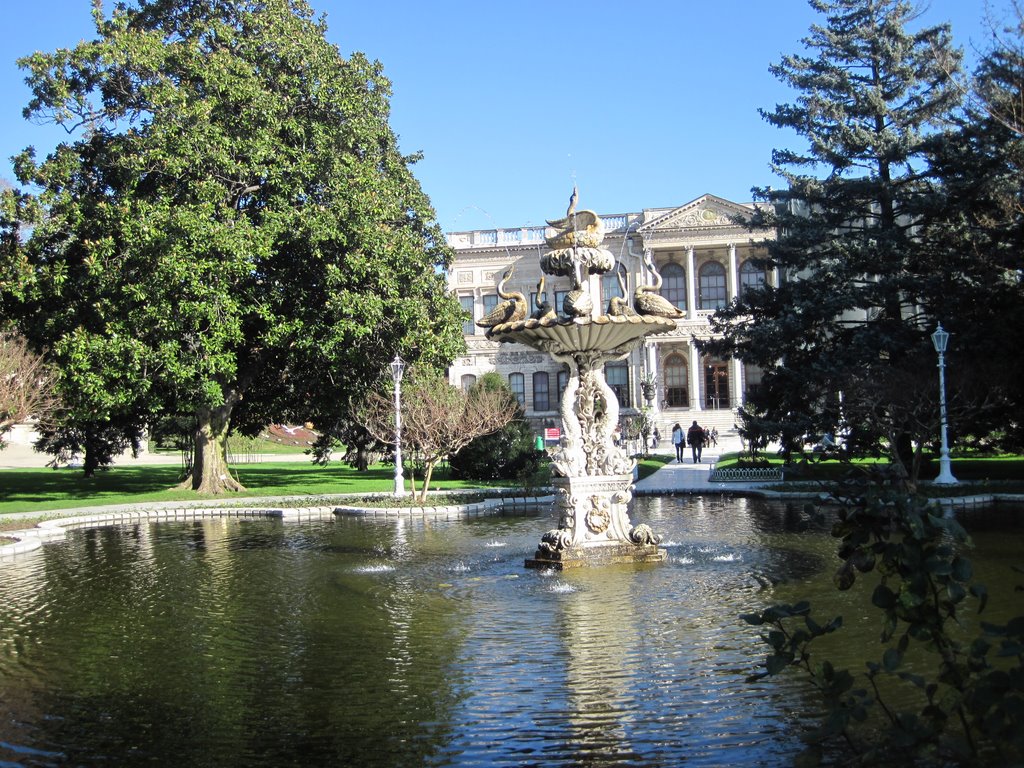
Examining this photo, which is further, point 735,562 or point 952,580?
point 735,562

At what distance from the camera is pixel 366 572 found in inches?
438

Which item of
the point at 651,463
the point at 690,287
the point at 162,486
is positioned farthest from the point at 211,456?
the point at 690,287

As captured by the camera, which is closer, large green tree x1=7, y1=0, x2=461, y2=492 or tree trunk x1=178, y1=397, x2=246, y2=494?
large green tree x1=7, y1=0, x2=461, y2=492

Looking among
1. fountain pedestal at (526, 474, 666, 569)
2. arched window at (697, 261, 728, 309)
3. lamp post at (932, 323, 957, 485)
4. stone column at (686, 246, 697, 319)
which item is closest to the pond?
fountain pedestal at (526, 474, 666, 569)

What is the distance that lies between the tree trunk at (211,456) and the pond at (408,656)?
36.9 feet

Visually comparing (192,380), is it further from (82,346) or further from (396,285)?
(396,285)

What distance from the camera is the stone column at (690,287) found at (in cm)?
5500

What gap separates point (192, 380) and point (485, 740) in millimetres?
17532

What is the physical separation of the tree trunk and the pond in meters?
11.2

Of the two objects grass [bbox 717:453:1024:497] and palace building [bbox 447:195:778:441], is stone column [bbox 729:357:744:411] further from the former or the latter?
grass [bbox 717:453:1024:497]

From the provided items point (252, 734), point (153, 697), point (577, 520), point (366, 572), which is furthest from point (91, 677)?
point (577, 520)

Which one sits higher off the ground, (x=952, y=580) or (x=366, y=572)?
(x=952, y=580)

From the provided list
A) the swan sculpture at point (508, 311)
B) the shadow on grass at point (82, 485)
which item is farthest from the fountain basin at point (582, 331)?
the shadow on grass at point (82, 485)

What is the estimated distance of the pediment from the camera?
54438mm
